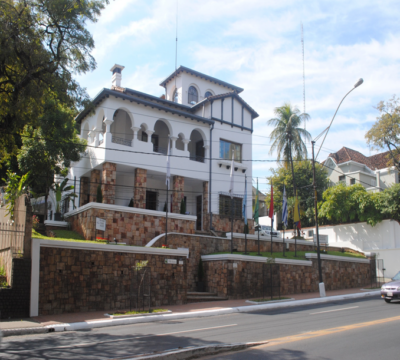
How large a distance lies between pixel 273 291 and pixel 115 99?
1535cm

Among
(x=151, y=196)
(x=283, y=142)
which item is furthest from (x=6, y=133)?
(x=283, y=142)

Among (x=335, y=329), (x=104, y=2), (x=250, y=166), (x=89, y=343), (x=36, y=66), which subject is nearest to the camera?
(x=89, y=343)

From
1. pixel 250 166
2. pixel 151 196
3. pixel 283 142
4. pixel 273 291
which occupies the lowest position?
pixel 273 291

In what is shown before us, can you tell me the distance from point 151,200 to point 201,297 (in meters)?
10.7

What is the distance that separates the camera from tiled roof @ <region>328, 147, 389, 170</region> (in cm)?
4778

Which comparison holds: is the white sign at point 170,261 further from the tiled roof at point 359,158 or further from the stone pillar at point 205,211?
the tiled roof at point 359,158

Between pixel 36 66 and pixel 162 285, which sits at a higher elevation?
pixel 36 66

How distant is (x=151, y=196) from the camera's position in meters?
29.0

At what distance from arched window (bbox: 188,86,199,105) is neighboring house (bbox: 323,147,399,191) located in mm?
16349

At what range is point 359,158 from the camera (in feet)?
161

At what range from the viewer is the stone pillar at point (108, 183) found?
2462 centimetres

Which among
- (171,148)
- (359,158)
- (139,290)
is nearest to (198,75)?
(171,148)

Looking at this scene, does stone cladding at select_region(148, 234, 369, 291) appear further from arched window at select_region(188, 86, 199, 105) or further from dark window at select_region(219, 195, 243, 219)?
arched window at select_region(188, 86, 199, 105)

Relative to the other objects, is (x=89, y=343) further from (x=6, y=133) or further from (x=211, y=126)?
(x=211, y=126)
